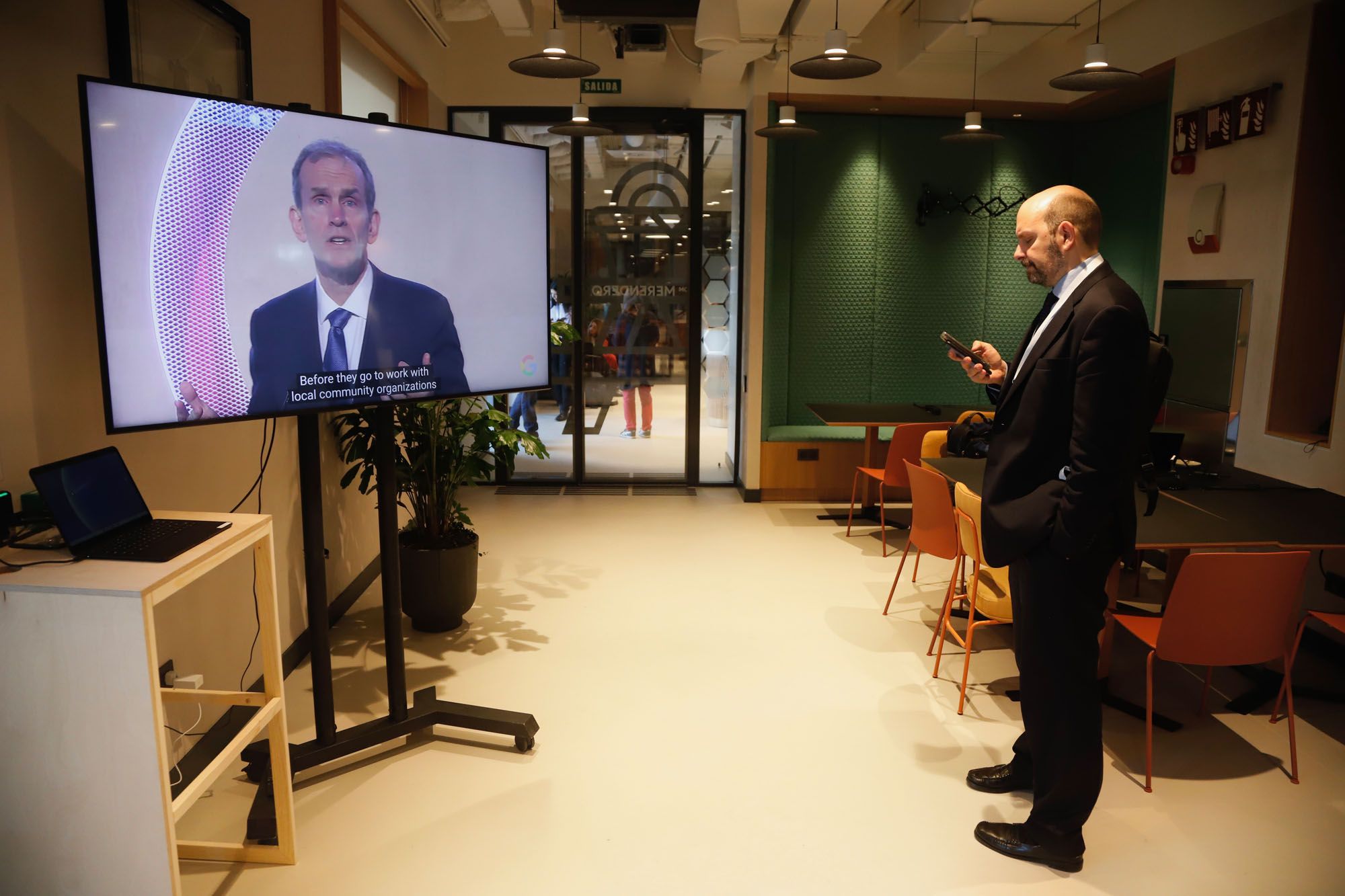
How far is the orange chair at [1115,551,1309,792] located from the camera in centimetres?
291

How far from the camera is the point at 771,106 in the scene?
6918 mm

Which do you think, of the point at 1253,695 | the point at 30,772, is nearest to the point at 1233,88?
the point at 1253,695

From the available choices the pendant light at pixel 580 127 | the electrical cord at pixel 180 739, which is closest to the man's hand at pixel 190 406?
the electrical cord at pixel 180 739

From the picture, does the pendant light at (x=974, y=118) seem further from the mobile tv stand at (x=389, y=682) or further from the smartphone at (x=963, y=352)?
the mobile tv stand at (x=389, y=682)

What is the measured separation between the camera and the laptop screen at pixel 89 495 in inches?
78.2

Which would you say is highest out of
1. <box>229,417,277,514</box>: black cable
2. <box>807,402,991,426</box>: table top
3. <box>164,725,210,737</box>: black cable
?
<box>229,417,277,514</box>: black cable

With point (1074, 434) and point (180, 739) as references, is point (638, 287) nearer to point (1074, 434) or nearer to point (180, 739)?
point (180, 739)

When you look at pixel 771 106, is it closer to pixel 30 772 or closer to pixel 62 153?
pixel 62 153

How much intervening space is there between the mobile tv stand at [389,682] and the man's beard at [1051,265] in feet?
7.00

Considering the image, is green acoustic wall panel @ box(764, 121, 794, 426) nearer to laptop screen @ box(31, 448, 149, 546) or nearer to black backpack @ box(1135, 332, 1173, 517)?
black backpack @ box(1135, 332, 1173, 517)

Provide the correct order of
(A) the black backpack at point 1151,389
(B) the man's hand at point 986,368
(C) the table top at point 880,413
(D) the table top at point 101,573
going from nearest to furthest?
(D) the table top at point 101,573 < (A) the black backpack at point 1151,389 < (B) the man's hand at point 986,368 < (C) the table top at point 880,413

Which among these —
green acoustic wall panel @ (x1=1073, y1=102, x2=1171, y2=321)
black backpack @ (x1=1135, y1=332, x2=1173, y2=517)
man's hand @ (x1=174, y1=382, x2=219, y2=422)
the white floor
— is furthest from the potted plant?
green acoustic wall panel @ (x1=1073, y1=102, x2=1171, y2=321)

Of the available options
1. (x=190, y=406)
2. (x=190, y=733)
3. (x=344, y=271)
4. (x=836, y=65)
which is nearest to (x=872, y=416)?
(x=836, y=65)

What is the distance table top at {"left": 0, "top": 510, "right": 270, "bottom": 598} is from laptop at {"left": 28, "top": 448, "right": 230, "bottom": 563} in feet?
0.10
